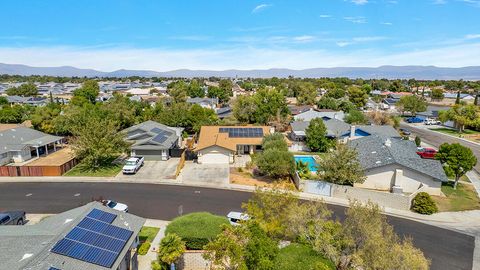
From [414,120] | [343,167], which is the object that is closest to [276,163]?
[343,167]

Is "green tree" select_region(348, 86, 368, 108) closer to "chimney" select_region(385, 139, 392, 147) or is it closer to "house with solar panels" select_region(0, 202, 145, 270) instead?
"chimney" select_region(385, 139, 392, 147)

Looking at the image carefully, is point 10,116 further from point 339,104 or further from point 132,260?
point 339,104

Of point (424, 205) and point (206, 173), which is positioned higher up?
point (424, 205)

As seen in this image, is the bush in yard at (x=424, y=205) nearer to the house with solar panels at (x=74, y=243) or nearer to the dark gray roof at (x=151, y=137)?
the house with solar panels at (x=74, y=243)

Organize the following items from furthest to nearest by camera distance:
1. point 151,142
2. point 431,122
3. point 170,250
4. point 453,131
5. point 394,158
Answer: point 431,122, point 453,131, point 151,142, point 394,158, point 170,250

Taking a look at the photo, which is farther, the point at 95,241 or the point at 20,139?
the point at 20,139

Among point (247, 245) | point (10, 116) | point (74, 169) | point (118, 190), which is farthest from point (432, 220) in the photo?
point (10, 116)

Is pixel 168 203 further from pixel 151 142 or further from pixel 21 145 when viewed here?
pixel 21 145
